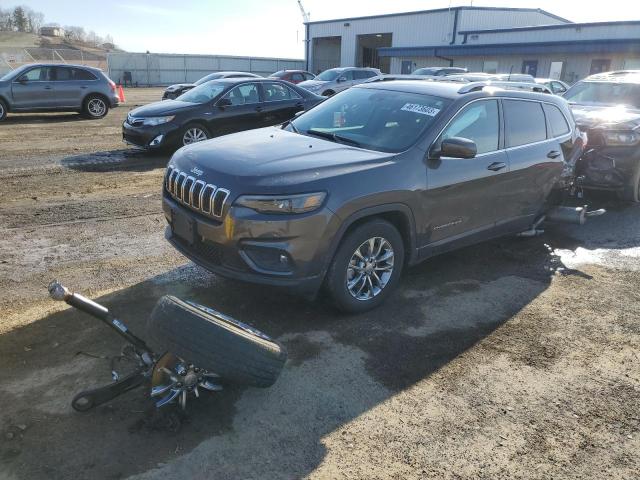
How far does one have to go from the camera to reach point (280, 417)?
3029 millimetres

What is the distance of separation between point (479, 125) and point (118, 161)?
7.47m

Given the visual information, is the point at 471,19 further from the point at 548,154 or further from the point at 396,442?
the point at 396,442

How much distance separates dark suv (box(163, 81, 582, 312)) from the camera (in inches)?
144

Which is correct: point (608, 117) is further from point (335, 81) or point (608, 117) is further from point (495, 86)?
point (335, 81)

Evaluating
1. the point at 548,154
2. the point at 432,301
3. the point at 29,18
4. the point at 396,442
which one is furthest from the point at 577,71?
the point at 29,18

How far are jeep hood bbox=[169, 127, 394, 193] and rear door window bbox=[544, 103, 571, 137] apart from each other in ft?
8.62

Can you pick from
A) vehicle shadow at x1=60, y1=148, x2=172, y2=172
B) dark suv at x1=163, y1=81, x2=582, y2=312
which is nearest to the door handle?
dark suv at x1=163, y1=81, x2=582, y2=312

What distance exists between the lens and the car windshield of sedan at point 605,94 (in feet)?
28.9

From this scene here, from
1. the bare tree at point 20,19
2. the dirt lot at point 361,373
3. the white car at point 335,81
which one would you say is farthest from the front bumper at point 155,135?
the bare tree at point 20,19

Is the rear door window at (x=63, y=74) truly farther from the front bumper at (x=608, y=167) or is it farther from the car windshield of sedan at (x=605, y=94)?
the front bumper at (x=608, y=167)

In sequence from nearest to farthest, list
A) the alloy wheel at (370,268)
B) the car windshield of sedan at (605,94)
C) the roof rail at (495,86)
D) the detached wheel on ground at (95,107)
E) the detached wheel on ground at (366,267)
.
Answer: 1. the detached wheel on ground at (366,267)
2. the alloy wheel at (370,268)
3. the roof rail at (495,86)
4. the car windshield of sedan at (605,94)
5. the detached wheel on ground at (95,107)

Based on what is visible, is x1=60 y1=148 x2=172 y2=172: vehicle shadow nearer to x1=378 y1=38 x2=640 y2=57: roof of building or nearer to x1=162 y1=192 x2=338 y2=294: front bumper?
x1=162 y1=192 x2=338 y2=294: front bumper

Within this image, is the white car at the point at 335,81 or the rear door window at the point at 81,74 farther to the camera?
the white car at the point at 335,81

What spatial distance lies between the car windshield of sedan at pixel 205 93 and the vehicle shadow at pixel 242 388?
648cm
